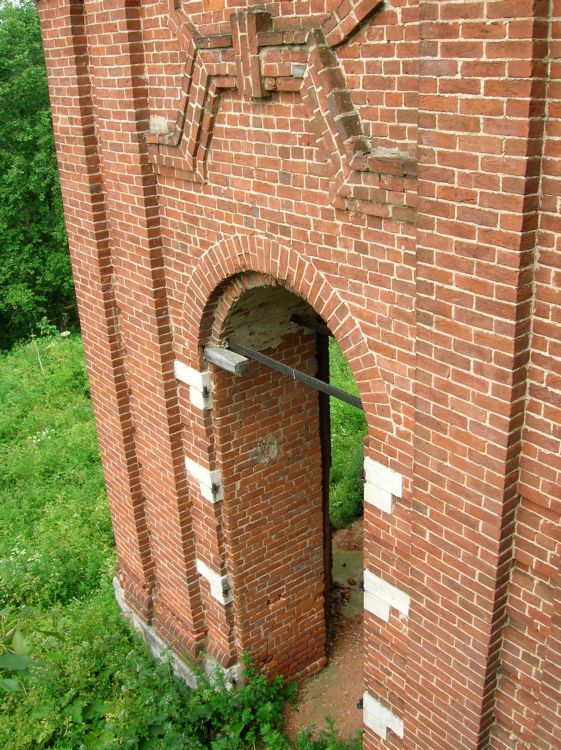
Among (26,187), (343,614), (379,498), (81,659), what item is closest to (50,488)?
(81,659)

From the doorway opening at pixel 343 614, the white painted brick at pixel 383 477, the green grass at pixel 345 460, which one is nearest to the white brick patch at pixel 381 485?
the white painted brick at pixel 383 477

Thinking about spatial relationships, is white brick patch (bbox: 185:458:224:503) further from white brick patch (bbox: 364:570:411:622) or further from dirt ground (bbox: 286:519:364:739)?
white brick patch (bbox: 364:570:411:622)

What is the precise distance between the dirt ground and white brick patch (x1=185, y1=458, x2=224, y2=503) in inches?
56.6

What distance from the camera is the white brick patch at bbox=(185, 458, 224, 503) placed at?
6031 millimetres

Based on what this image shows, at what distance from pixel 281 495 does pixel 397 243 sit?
11.1 ft

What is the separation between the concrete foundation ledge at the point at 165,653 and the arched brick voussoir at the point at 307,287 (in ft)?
11.3

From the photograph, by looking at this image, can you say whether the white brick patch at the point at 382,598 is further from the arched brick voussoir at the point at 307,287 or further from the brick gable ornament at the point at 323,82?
the brick gable ornament at the point at 323,82

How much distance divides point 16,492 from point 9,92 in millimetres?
14849

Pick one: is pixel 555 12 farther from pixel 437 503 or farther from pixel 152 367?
pixel 152 367

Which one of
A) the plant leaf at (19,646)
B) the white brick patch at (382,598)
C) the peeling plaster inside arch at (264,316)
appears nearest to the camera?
the plant leaf at (19,646)

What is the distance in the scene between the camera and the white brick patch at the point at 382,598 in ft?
14.6

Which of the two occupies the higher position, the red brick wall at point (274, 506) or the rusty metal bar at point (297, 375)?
the rusty metal bar at point (297, 375)

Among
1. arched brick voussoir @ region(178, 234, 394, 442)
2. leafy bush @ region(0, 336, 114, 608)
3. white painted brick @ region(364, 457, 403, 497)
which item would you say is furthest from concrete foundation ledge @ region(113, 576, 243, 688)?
arched brick voussoir @ region(178, 234, 394, 442)

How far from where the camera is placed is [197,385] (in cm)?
581
